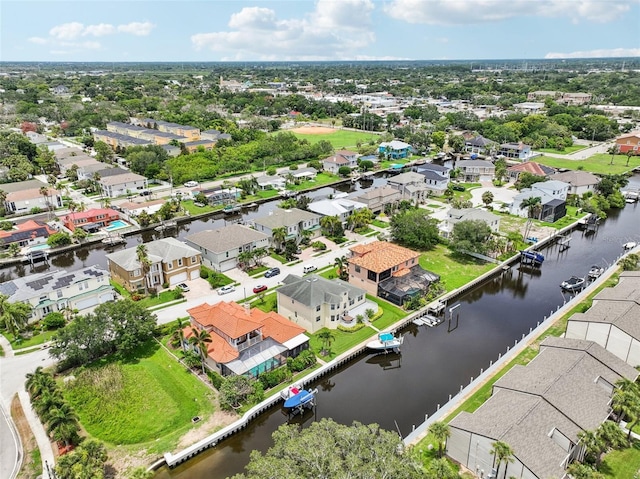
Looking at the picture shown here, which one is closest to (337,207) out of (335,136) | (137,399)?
(137,399)

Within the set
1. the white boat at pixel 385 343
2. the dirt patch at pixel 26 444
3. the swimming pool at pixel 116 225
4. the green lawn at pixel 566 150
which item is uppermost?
the green lawn at pixel 566 150

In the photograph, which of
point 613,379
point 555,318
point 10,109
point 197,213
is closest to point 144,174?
point 197,213

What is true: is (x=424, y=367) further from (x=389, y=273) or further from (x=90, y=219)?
(x=90, y=219)

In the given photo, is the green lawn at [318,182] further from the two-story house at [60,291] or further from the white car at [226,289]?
the two-story house at [60,291]

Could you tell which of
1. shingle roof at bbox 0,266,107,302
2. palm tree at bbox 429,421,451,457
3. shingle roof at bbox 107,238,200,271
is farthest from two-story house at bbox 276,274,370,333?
shingle roof at bbox 0,266,107,302

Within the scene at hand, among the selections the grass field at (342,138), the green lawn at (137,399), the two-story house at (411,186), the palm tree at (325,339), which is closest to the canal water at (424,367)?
the palm tree at (325,339)

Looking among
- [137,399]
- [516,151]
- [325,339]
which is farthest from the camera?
[516,151]
